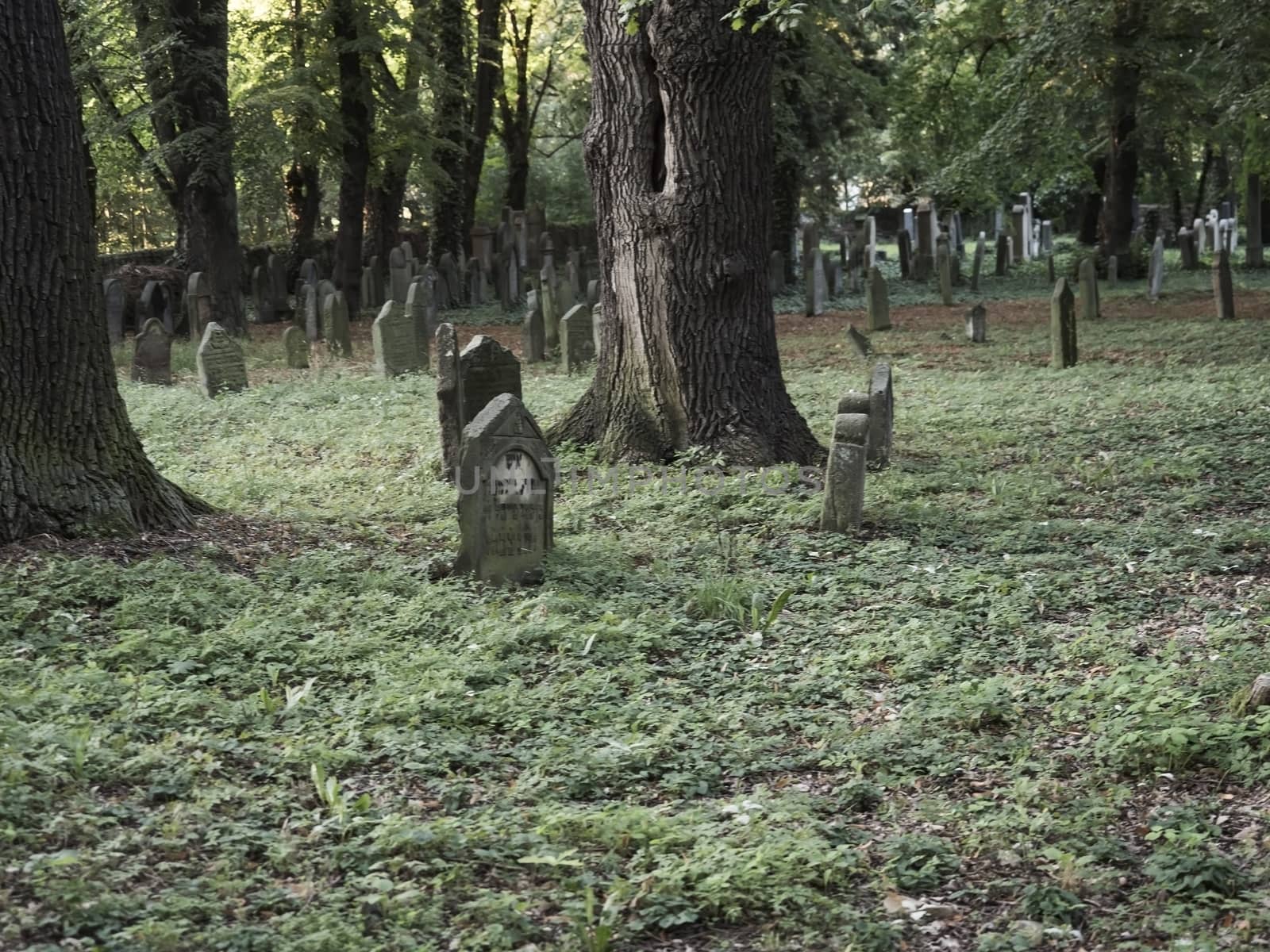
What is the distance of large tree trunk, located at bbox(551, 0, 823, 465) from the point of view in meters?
10.4

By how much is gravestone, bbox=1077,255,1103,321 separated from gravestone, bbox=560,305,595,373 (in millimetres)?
8230

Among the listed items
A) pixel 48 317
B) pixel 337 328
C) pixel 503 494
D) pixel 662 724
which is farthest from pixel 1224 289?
pixel 48 317

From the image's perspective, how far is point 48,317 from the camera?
7.84 m

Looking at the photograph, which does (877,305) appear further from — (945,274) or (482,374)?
(482,374)

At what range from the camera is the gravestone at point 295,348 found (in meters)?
18.9

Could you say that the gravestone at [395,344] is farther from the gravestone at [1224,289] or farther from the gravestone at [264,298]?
the gravestone at [1224,289]

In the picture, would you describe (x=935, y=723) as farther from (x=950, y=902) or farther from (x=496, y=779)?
(x=496, y=779)

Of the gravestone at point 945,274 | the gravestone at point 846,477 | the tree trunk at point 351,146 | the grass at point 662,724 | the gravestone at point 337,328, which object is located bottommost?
the grass at point 662,724

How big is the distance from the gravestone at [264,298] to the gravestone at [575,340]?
11.8 m

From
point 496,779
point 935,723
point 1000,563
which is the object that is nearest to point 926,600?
point 1000,563

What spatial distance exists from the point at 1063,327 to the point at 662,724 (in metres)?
11.6

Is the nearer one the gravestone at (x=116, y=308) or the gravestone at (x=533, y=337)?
the gravestone at (x=533, y=337)

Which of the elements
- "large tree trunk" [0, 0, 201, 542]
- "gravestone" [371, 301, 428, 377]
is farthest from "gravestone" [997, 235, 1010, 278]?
"large tree trunk" [0, 0, 201, 542]

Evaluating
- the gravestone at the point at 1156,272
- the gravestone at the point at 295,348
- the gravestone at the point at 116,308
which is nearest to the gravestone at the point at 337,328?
the gravestone at the point at 295,348
